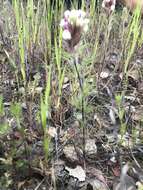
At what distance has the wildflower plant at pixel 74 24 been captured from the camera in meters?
1.01

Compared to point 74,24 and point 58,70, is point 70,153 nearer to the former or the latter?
point 58,70

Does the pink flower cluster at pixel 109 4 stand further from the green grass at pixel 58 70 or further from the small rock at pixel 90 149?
the small rock at pixel 90 149

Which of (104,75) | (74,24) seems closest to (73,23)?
(74,24)

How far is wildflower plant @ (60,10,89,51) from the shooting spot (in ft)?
3.31

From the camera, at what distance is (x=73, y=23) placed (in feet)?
3.34

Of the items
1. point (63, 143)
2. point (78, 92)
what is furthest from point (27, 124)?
point (78, 92)

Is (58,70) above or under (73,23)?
under

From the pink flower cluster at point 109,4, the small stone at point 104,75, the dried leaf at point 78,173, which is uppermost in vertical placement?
the pink flower cluster at point 109,4

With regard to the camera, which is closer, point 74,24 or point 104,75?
point 74,24

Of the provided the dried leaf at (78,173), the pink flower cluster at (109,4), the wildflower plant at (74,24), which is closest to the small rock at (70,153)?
the dried leaf at (78,173)

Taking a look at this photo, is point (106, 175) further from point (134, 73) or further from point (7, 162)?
point (134, 73)

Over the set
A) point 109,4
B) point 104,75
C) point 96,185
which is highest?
point 109,4

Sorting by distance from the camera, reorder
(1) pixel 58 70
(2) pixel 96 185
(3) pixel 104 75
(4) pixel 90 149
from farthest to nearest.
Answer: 1. (3) pixel 104 75
2. (1) pixel 58 70
3. (4) pixel 90 149
4. (2) pixel 96 185

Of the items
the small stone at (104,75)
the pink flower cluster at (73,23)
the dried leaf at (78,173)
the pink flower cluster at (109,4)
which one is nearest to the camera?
the pink flower cluster at (73,23)
